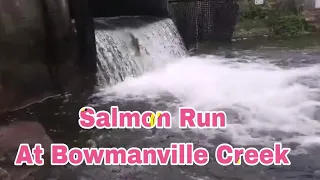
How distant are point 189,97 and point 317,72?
11.4ft

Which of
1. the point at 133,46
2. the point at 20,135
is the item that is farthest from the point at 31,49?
the point at 133,46

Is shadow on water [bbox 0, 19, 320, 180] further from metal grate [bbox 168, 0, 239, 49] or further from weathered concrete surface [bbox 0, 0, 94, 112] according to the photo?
metal grate [bbox 168, 0, 239, 49]

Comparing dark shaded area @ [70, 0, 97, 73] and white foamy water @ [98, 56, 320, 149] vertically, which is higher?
dark shaded area @ [70, 0, 97, 73]

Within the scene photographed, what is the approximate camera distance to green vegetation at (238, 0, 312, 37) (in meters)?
14.1

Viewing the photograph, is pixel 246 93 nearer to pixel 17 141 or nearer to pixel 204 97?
pixel 204 97

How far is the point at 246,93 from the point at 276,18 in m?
8.83

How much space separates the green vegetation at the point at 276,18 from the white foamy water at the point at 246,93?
5128 millimetres

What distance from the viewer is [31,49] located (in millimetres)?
5910

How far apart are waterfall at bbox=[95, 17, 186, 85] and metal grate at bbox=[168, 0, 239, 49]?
0.76 metres
